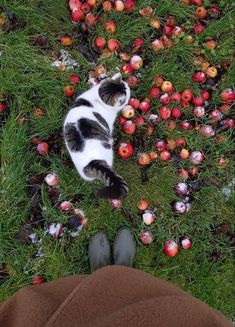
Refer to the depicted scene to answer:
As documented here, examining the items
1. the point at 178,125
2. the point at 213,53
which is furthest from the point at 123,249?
the point at 213,53

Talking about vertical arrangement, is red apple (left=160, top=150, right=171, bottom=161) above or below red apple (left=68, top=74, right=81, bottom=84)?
below

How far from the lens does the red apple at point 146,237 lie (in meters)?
3.39

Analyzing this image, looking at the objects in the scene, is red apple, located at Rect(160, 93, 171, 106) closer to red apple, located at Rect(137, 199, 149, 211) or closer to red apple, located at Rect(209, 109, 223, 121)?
red apple, located at Rect(209, 109, 223, 121)

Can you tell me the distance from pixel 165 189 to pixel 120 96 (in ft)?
3.06

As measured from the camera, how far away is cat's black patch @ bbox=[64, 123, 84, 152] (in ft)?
9.37

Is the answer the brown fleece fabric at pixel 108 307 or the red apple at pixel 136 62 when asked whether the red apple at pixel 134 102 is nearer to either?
the red apple at pixel 136 62

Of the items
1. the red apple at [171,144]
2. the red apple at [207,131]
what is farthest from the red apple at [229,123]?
the red apple at [171,144]

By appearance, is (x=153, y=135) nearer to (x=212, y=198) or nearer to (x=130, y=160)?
(x=130, y=160)

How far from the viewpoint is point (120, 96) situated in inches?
115

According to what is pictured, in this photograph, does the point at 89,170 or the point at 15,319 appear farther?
the point at 89,170

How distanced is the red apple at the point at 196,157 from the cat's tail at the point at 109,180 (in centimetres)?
94

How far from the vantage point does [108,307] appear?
2.20 m

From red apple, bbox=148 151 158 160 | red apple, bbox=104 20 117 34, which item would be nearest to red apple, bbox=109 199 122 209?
red apple, bbox=148 151 158 160

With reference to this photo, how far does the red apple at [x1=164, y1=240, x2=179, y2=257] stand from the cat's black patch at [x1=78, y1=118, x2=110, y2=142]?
3.37 ft
